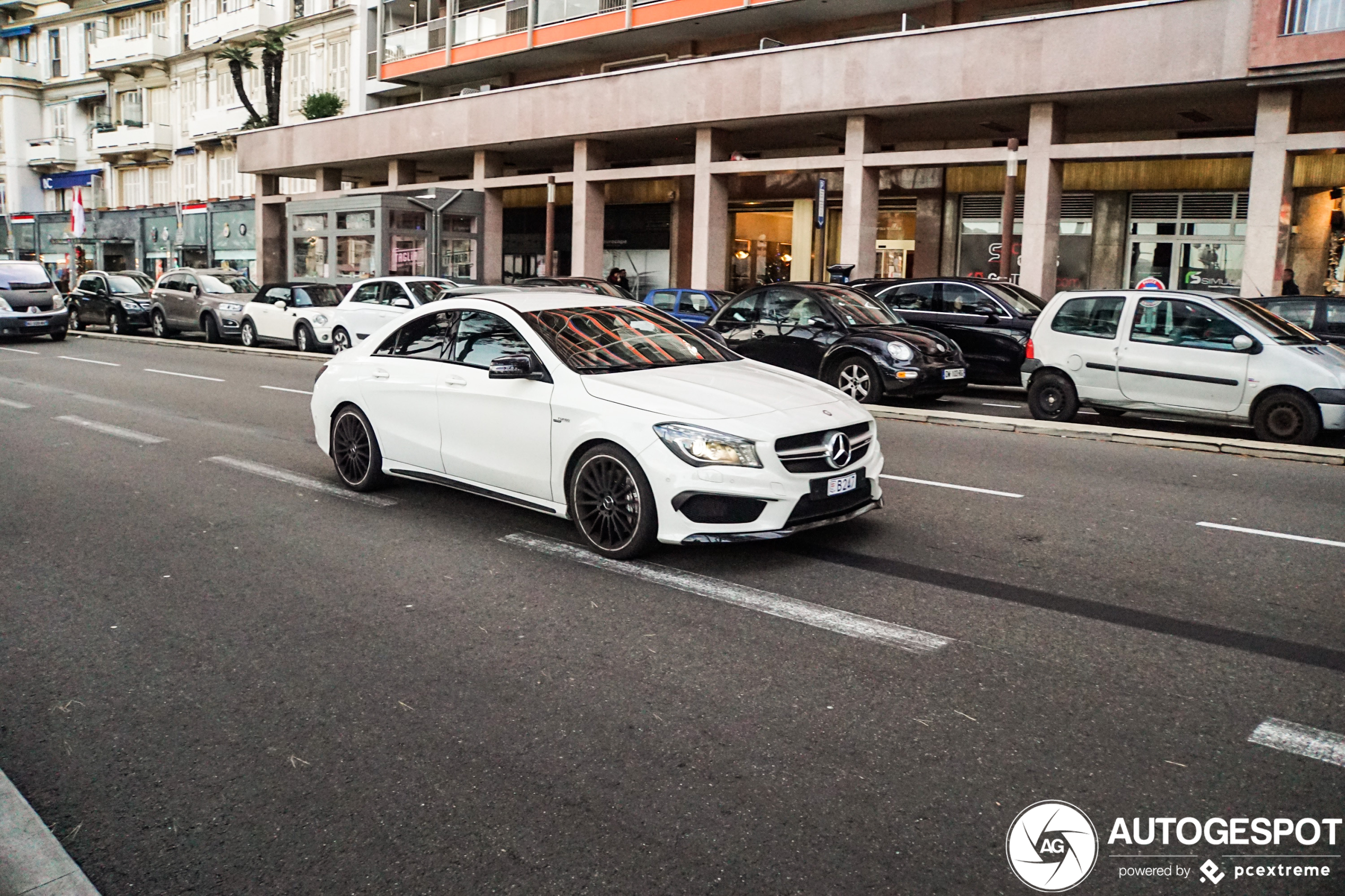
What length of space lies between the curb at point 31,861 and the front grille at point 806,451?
3.86 metres

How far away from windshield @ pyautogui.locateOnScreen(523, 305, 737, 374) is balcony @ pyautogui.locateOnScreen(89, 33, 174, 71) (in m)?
54.5

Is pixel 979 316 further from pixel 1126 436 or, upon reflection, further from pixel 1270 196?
pixel 1270 196

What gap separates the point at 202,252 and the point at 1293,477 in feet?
163

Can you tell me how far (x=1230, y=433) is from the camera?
12805 millimetres

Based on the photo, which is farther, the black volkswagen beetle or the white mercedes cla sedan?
the black volkswagen beetle

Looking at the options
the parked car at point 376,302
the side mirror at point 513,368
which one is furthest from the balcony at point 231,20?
the side mirror at point 513,368

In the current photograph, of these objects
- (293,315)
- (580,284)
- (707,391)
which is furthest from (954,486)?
(293,315)

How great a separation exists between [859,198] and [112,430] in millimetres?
17306

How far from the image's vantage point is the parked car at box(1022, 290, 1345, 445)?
11195 millimetres

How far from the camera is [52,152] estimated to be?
61.3 m

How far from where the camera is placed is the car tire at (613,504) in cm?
630

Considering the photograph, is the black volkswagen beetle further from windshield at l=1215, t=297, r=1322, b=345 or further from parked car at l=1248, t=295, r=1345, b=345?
parked car at l=1248, t=295, r=1345, b=345

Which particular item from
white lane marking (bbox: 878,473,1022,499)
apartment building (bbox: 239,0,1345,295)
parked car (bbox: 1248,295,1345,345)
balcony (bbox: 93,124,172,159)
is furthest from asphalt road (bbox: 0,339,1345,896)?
balcony (bbox: 93,124,172,159)

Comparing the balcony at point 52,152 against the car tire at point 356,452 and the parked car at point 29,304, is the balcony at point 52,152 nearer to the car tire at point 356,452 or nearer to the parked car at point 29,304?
the parked car at point 29,304
